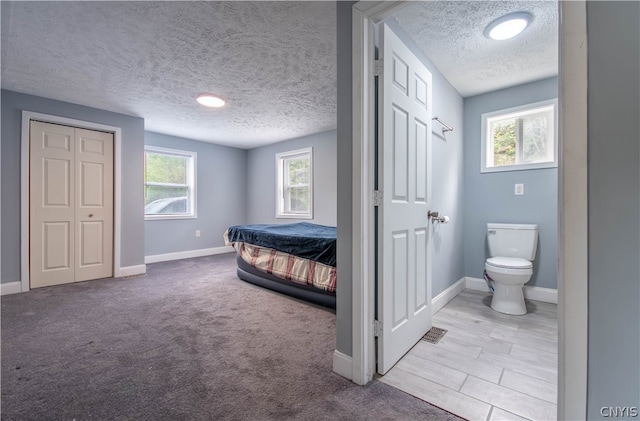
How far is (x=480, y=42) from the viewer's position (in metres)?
2.04

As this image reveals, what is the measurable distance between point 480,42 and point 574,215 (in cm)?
189

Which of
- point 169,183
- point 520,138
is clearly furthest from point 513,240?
point 169,183

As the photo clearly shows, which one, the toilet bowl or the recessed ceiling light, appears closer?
the toilet bowl

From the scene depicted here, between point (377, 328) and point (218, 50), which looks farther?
point (218, 50)

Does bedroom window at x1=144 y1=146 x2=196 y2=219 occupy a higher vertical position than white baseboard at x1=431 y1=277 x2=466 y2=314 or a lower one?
higher

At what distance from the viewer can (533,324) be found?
7.08ft

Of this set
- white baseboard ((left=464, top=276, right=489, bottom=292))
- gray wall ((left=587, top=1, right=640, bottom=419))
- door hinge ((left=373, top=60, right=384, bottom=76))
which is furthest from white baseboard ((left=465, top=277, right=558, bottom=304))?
door hinge ((left=373, top=60, right=384, bottom=76))

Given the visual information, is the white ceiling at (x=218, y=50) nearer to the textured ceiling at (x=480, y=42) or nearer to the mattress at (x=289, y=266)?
the textured ceiling at (x=480, y=42)

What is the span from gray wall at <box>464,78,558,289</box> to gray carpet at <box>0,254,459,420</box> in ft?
6.34

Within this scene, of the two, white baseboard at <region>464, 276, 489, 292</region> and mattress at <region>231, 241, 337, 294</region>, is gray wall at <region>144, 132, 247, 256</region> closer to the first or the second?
mattress at <region>231, 241, 337, 294</region>

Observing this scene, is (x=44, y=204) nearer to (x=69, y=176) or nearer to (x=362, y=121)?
(x=69, y=176)

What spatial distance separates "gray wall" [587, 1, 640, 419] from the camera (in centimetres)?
73

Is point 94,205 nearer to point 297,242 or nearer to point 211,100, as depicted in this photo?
point 211,100

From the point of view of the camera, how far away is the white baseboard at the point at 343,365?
1474 mm
